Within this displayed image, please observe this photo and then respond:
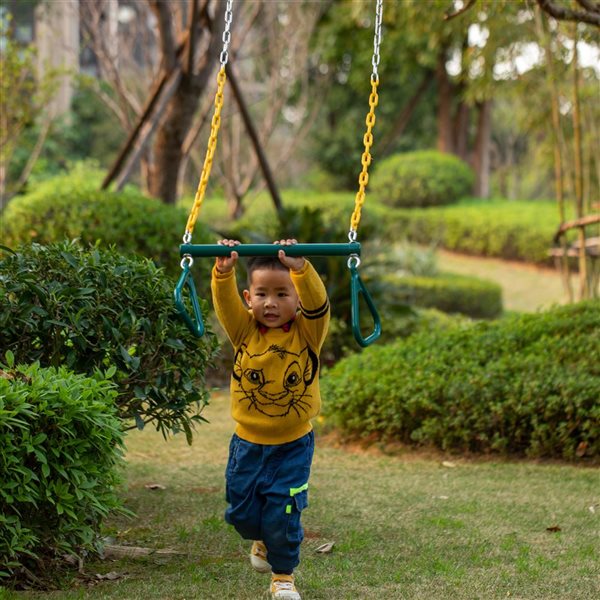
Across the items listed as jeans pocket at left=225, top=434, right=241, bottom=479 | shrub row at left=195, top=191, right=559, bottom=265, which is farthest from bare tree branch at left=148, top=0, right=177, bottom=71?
shrub row at left=195, top=191, right=559, bottom=265

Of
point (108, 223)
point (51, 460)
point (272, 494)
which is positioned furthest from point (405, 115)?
point (51, 460)

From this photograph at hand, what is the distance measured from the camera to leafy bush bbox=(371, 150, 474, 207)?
2383 cm

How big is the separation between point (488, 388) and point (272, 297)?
121 inches

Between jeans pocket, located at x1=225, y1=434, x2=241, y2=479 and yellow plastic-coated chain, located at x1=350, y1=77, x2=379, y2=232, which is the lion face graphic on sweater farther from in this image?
yellow plastic-coated chain, located at x1=350, y1=77, x2=379, y2=232

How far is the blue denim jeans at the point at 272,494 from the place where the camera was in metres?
4.15

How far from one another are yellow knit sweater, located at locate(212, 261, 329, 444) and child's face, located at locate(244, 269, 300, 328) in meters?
0.05

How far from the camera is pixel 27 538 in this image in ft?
12.6

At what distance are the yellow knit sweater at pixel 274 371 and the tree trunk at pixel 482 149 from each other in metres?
22.5

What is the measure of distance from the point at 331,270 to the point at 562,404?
404cm

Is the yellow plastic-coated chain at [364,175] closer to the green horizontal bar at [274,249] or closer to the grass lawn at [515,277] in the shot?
the green horizontal bar at [274,249]

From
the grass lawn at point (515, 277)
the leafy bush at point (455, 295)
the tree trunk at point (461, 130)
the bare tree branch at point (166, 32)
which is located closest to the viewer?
the bare tree branch at point (166, 32)

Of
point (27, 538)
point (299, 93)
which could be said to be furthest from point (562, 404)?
point (299, 93)

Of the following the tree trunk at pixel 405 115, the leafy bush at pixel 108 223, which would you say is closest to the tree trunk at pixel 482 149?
the tree trunk at pixel 405 115

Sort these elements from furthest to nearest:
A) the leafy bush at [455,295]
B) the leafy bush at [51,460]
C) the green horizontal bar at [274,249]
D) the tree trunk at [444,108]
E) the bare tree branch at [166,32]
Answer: the tree trunk at [444,108]
the leafy bush at [455,295]
the bare tree branch at [166,32]
the green horizontal bar at [274,249]
the leafy bush at [51,460]
